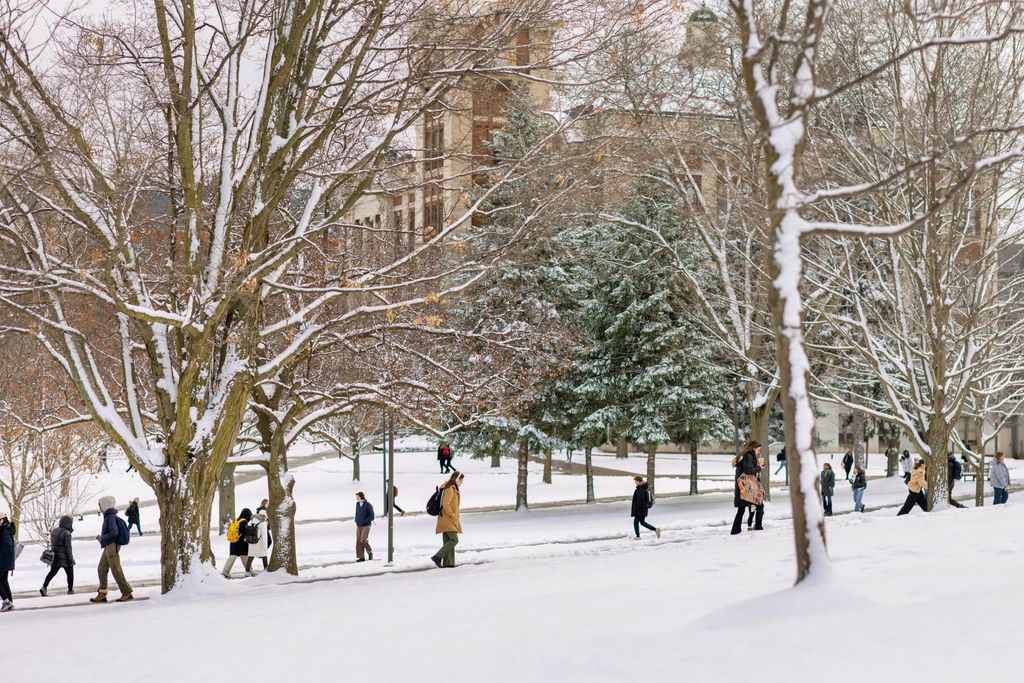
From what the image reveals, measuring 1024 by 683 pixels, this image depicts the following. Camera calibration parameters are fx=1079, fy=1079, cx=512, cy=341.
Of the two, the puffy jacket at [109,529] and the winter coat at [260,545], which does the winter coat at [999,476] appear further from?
the puffy jacket at [109,529]

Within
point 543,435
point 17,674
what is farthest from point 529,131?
point 17,674

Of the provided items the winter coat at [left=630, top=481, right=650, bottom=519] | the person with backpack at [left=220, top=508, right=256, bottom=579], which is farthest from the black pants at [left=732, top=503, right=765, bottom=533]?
the person with backpack at [left=220, top=508, right=256, bottom=579]

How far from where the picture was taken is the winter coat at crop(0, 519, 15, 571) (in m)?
16.4

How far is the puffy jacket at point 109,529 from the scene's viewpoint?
1628 centimetres

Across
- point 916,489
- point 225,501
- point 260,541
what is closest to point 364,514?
point 260,541

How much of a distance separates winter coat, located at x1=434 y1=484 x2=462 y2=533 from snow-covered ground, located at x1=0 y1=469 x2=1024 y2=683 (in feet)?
7.80

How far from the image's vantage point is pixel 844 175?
1862 cm

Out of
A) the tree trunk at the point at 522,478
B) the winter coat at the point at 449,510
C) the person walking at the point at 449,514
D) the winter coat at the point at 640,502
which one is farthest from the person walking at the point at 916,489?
the tree trunk at the point at 522,478

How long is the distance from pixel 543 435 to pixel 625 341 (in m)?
4.20

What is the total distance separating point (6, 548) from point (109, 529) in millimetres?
1675

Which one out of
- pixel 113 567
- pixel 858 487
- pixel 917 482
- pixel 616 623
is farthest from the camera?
pixel 858 487

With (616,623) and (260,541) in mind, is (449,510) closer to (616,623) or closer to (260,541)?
(260,541)

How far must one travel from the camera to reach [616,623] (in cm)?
742

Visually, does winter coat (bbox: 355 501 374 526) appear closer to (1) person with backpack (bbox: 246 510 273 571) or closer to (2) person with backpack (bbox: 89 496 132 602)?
(1) person with backpack (bbox: 246 510 273 571)
